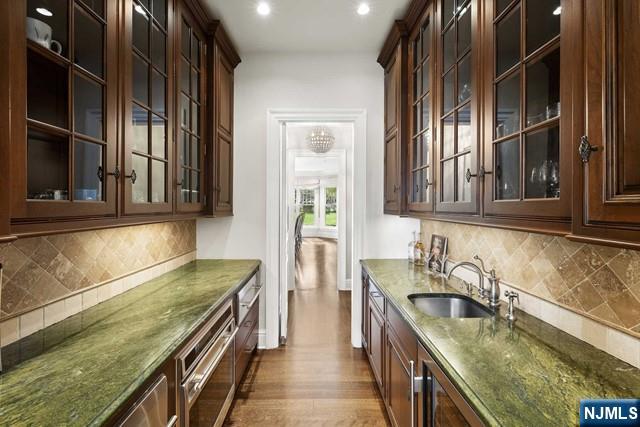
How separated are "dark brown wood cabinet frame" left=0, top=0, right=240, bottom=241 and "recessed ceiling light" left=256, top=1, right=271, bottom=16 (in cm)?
38

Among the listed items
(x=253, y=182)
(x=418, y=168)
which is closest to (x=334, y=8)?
(x=418, y=168)

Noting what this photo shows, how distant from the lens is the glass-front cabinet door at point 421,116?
2.06m

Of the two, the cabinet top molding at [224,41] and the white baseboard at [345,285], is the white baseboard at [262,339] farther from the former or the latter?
the cabinet top molding at [224,41]

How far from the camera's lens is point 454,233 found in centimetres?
238

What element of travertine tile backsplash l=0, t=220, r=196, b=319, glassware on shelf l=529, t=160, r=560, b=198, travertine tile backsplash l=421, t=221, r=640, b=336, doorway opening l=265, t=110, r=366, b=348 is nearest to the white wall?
doorway opening l=265, t=110, r=366, b=348

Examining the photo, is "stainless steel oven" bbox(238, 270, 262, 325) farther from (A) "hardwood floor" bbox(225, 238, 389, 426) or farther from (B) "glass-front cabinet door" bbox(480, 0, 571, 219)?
(B) "glass-front cabinet door" bbox(480, 0, 571, 219)

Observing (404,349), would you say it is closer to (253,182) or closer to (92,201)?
(92,201)

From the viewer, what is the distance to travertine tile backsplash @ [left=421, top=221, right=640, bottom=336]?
1.09 metres

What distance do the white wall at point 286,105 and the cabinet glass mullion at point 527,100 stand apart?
5.86 ft

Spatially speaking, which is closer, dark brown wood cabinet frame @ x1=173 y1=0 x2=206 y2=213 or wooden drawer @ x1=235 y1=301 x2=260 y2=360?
dark brown wood cabinet frame @ x1=173 y1=0 x2=206 y2=213

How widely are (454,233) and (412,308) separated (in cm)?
101

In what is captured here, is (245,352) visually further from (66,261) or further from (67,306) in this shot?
(66,261)

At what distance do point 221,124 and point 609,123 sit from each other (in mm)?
2588

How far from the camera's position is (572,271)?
1312 millimetres
